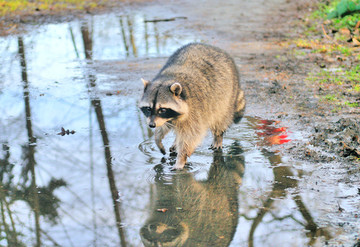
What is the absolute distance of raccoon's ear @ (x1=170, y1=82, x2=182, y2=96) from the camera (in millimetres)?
5113

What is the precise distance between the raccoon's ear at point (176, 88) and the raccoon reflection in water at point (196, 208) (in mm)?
788


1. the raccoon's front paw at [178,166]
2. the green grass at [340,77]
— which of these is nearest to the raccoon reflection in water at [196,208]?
the raccoon's front paw at [178,166]

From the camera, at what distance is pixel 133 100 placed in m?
7.49

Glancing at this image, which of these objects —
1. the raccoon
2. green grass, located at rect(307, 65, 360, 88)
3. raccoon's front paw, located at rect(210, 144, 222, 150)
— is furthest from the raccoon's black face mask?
green grass, located at rect(307, 65, 360, 88)

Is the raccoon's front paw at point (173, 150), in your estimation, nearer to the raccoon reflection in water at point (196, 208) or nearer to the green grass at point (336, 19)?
the raccoon reflection in water at point (196, 208)

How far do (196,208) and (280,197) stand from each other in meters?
0.74

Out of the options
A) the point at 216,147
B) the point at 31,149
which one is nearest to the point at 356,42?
the point at 216,147

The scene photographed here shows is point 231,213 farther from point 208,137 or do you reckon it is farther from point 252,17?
point 252,17

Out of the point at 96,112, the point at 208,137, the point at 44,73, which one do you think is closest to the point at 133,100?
the point at 96,112

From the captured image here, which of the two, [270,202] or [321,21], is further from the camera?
[321,21]

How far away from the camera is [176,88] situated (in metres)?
5.15

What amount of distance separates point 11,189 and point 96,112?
239 centimetres

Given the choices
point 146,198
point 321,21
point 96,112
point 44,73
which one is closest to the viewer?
point 146,198

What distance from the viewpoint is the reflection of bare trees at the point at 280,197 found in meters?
3.80
